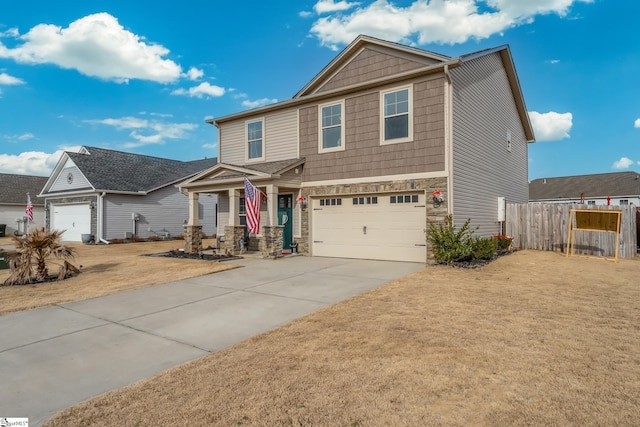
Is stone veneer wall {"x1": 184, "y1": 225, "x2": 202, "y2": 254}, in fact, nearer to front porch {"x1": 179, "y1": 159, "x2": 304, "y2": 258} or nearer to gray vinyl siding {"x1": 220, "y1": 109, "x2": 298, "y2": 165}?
front porch {"x1": 179, "y1": 159, "x2": 304, "y2": 258}

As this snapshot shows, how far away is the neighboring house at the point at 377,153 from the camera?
1091cm

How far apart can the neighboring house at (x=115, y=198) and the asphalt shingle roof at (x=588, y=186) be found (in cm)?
3471

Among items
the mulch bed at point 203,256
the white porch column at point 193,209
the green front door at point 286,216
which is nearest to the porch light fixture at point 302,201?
the green front door at point 286,216

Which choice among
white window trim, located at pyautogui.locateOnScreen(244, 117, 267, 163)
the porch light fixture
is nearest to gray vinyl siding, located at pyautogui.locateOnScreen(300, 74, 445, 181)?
the porch light fixture

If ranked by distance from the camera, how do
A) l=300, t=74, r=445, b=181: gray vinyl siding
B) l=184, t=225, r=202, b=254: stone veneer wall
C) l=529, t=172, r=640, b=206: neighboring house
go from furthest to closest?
l=529, t=172, r=640, b=206: neighboring house → l=184, t=225, r=202, b=254: stone veneer wall → l=300, t=74, r=445, b=181: gray vinyl siding

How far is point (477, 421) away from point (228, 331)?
345 cm

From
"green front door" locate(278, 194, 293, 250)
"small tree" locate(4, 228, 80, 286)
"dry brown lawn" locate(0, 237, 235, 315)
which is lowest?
"dry brown lawn" locate(0, 237, 235, 315)

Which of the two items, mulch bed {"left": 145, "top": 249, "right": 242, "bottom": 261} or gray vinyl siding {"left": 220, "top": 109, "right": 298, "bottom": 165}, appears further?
gray vinyl siding {"left": 220, "top": 109, "right": 298, "bottom": 165}

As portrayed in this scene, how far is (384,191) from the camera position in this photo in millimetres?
11672

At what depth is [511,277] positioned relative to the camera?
27.9 ft

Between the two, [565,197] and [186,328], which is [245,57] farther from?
[565,197]

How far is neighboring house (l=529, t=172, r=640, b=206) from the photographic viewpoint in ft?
111

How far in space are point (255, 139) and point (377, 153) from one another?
226 inches

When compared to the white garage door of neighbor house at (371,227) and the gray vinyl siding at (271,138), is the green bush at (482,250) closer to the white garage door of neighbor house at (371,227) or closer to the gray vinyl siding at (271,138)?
the white garage door of neighbor house at (371,227)
